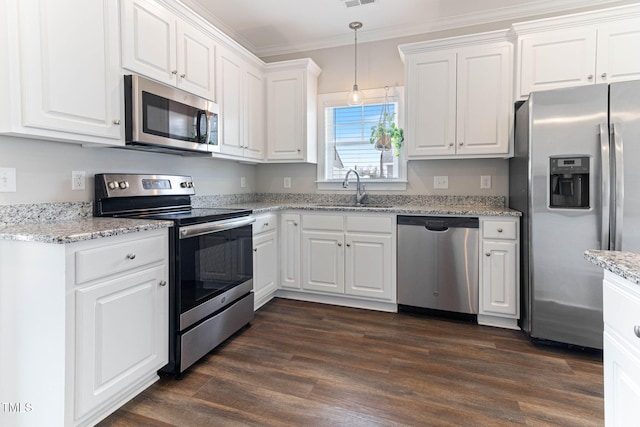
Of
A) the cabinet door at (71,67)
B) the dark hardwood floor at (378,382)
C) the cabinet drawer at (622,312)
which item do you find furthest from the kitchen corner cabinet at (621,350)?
the cabinet door at (71,67)

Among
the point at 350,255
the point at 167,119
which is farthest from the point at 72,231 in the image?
the point at 350,255

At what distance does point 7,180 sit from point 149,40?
3.63ft

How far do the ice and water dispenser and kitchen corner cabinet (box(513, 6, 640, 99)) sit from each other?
0.78 m

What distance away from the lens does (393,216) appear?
2.87 meters

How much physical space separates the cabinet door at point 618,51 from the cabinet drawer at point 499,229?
125 centimetres

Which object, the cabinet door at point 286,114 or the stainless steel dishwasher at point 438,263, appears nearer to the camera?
the stainless steel dishwasher at point 438,263

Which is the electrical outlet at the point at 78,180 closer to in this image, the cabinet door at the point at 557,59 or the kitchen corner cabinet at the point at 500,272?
the kitchen corner cabinet at the point at 500,272

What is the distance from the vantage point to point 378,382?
1.90m

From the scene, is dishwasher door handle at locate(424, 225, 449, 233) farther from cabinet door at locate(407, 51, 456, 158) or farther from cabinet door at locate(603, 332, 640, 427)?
cabinet door at locate(603, 332, 640, 427)

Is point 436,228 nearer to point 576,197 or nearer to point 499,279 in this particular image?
point 499,279

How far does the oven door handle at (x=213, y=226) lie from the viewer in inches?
75.6

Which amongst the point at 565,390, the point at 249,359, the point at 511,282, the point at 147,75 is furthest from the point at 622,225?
the point at 147,75

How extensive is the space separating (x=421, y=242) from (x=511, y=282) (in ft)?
2.31

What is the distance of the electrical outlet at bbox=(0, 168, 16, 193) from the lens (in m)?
1.66
